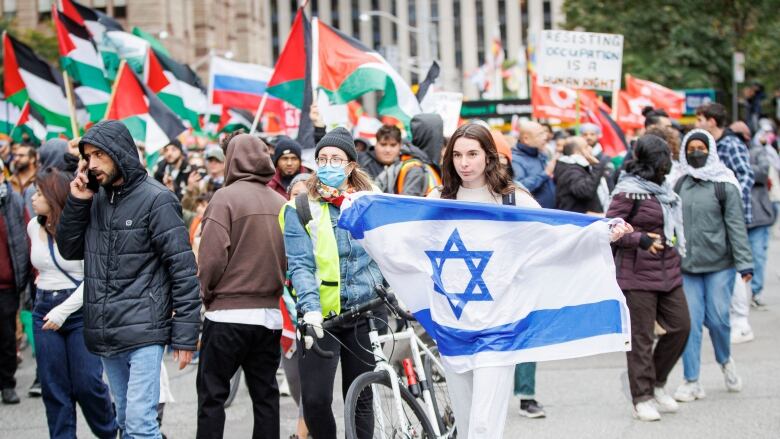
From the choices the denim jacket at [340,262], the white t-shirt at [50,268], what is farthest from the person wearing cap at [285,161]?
the denim jacket at [340,262]

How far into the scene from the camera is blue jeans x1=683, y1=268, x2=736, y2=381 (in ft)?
28.0

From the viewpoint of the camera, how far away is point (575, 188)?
1019cm

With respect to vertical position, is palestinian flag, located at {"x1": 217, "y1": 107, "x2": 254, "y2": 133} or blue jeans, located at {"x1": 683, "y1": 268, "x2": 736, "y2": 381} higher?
palestinian flag, located at {"x1": 217, "y1": 107, "x2": 254, "y2": 133}

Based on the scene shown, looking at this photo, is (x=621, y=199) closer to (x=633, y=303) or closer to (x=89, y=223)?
(x=633, y=303)

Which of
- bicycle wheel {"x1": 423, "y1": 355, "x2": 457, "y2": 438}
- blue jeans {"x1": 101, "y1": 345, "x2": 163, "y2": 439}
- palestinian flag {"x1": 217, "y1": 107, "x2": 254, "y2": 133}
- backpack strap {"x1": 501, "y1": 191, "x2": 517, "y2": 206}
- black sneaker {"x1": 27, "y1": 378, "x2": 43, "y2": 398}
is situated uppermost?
palestinian flag {"x1": 217, "y1": 107, "x2": 254, "y2": 133}

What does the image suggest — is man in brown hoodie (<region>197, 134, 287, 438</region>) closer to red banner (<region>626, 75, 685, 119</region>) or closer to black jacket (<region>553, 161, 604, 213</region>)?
black jacket (<region>553, 161, 604, 213</region>)

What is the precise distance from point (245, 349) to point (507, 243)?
1.70 meters

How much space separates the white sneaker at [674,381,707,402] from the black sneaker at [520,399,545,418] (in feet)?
3.65

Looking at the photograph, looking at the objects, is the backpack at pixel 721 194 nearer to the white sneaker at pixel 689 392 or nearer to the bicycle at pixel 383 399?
the white sneaker at pixel 689 392

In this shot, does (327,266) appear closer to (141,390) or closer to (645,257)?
(141,390)

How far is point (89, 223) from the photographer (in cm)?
591

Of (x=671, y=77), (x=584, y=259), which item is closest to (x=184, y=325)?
(x=584, y=259)

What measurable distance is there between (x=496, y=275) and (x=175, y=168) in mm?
8312

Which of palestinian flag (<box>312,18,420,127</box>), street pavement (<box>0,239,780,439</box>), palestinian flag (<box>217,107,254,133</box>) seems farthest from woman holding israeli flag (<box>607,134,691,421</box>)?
palestinian flag (<box>217,107,254,133</box>)
